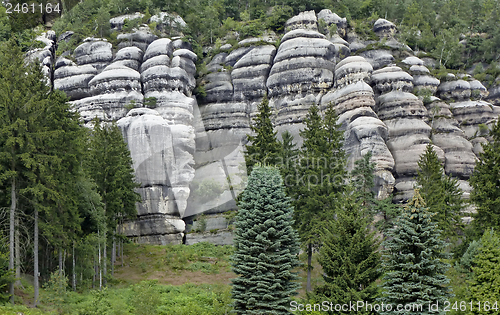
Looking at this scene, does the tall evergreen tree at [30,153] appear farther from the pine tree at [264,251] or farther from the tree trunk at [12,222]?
the pine tree at [264,251]

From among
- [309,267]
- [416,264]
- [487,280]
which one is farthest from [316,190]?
[416,264]

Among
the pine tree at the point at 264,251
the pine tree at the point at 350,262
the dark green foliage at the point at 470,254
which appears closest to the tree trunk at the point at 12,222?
the pine tree at the point at 264,251

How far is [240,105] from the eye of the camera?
6656cm

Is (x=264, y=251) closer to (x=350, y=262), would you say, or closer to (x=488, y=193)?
(x=350, y=262)

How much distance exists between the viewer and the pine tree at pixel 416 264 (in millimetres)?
18781

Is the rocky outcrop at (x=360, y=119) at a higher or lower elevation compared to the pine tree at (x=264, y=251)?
higher

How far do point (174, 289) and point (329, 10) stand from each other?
62182mm

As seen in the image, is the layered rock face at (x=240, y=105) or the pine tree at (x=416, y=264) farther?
the layered rock face at (x=240, y=105)

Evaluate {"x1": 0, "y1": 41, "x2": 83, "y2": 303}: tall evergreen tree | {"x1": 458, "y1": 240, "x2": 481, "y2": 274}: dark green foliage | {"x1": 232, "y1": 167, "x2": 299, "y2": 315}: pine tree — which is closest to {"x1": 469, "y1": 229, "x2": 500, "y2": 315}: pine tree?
{"x1": 458, "y1": 240, "x2": 481, "y2": 274}: dark green foliage

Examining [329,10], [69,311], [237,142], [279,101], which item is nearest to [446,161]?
[279,101]

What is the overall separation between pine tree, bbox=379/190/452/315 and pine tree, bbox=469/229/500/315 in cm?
243

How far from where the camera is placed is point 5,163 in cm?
2338

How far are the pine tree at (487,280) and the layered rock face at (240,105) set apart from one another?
31.0 meters

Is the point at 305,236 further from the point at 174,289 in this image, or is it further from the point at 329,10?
the point at 329,10
